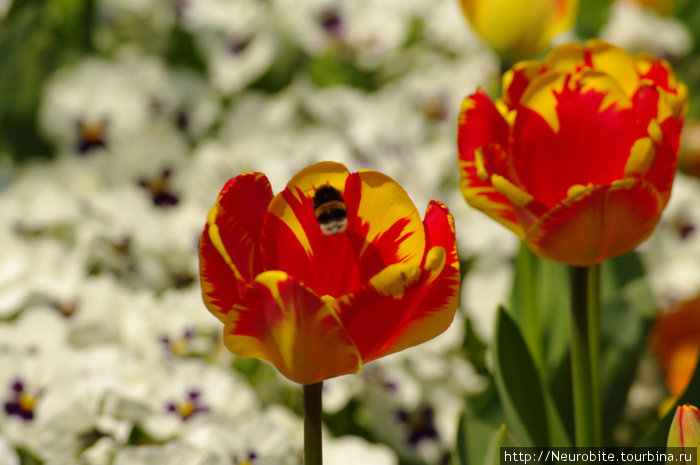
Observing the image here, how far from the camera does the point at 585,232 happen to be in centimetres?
57

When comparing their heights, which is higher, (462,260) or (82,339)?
(462,260)

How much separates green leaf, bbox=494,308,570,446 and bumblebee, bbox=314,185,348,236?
260 mm

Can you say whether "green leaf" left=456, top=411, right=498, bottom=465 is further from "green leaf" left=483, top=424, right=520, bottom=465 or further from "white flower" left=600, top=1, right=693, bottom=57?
"white flower" left=600, top=1, right=693, bottom=57

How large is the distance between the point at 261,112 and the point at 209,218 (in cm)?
100

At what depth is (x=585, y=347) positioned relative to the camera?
24.9 inches

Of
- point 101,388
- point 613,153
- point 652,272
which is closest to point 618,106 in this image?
point 613,153

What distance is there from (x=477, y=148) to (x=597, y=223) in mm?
95

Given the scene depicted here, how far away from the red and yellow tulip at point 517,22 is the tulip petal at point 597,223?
341 millimetres

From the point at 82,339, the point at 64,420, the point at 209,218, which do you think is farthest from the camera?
the point at 82,339

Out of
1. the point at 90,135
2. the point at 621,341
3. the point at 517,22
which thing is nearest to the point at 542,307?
the point at 621,341

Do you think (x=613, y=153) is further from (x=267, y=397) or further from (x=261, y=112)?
(x=261, y=112)

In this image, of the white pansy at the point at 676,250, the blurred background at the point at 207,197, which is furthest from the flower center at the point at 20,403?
the white pansy at the point at 676,250

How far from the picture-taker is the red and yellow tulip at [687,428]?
49cm

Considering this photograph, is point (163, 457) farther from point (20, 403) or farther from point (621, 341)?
point (621, 341)
